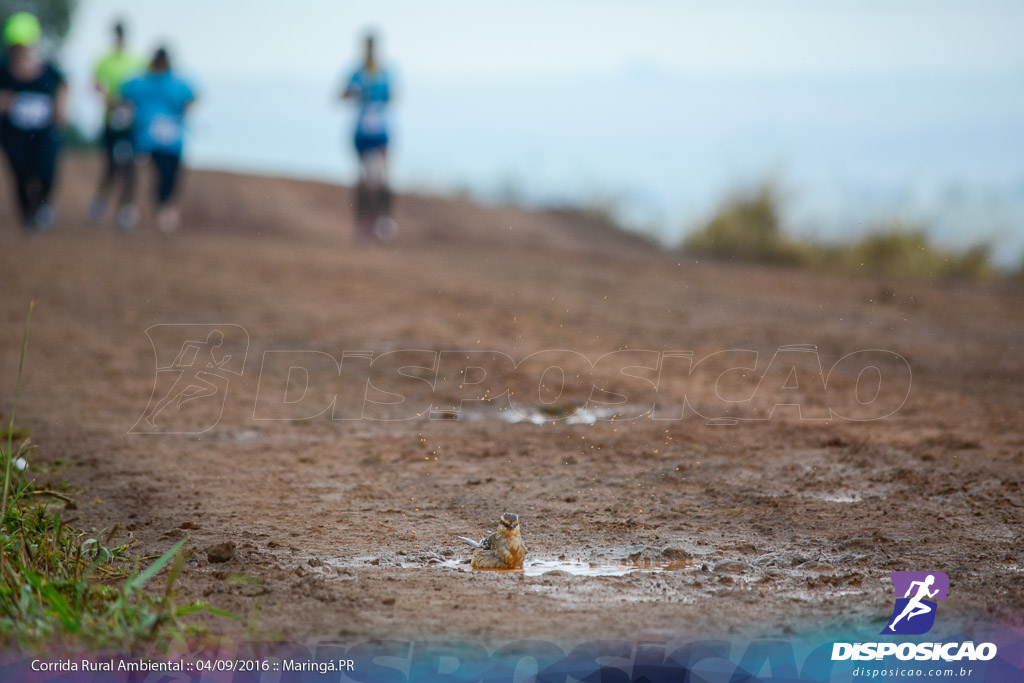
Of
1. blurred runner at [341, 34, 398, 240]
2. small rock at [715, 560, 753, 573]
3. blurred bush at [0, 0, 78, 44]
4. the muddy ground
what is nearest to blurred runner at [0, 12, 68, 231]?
the muddy ground

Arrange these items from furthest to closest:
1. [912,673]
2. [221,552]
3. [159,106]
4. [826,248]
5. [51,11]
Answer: [51,11]
[826,248]
[159,106]
[221,552]
[912,673]

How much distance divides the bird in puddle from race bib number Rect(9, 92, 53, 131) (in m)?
9.32

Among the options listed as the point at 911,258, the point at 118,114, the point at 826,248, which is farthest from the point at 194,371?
the point at 826,248

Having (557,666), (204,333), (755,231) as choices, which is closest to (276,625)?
(557,666)

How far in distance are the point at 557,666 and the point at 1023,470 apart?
2830mm

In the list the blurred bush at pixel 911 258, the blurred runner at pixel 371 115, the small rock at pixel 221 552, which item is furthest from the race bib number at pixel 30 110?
the small rock at pixel 221 552

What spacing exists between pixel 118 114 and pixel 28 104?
1291 millimetres

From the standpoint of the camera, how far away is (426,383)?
7.25m

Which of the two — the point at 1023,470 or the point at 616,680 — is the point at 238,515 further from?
the point at 1023,470

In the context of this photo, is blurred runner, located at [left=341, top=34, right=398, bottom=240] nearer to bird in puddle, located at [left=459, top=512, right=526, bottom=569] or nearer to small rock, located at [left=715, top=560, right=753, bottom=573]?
bird in puddle, located at [left=459, top=512, right=526, bottom=569]

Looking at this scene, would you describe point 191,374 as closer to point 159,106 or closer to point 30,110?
point 30,110

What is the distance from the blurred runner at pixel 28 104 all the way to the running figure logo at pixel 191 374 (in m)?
3.97

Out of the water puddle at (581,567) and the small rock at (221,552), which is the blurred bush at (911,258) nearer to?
the water puddle at (581,567)

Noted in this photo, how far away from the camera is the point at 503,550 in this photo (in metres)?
3.99
